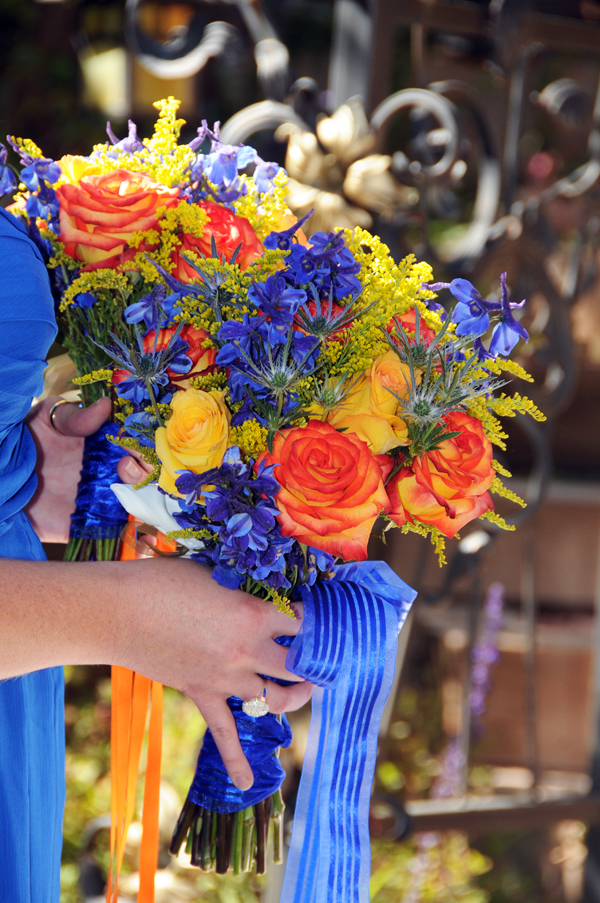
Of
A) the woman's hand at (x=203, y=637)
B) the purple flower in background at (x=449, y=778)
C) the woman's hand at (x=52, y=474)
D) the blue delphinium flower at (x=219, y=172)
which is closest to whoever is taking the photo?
the woman's hand at (x=203, y=637)

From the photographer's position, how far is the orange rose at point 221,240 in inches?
34.9

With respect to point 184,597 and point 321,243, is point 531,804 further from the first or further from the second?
point 321,243

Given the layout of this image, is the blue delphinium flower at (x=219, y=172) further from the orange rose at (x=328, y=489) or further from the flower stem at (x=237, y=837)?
the flower stem at (x=237, y=837)

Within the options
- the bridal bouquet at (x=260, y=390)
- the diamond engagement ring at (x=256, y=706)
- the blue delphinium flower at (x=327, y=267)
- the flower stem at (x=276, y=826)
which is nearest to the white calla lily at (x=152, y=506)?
the bridal bouquet at (x=260, y=390)

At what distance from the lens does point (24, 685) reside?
40.3 inches

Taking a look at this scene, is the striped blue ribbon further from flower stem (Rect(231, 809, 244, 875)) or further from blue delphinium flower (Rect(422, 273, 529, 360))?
blue delphinium flower (Rect(422, 273, 529, 360))

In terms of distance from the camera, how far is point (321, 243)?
0.84 metres

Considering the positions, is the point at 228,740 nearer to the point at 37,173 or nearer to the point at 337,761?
the point at 337,761

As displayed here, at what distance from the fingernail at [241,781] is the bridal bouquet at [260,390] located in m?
0.05

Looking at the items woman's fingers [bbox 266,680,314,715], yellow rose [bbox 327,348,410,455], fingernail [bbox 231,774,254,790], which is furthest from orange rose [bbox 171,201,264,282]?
fingernail [bbox 231,774,254,790]

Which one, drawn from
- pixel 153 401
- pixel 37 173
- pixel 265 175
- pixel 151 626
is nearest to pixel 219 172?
pixel 265 175

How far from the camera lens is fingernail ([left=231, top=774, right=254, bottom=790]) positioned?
3.07 ft

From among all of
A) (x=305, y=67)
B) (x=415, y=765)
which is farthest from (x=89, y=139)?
(x=415, y=765)

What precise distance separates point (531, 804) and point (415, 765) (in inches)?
41.7
